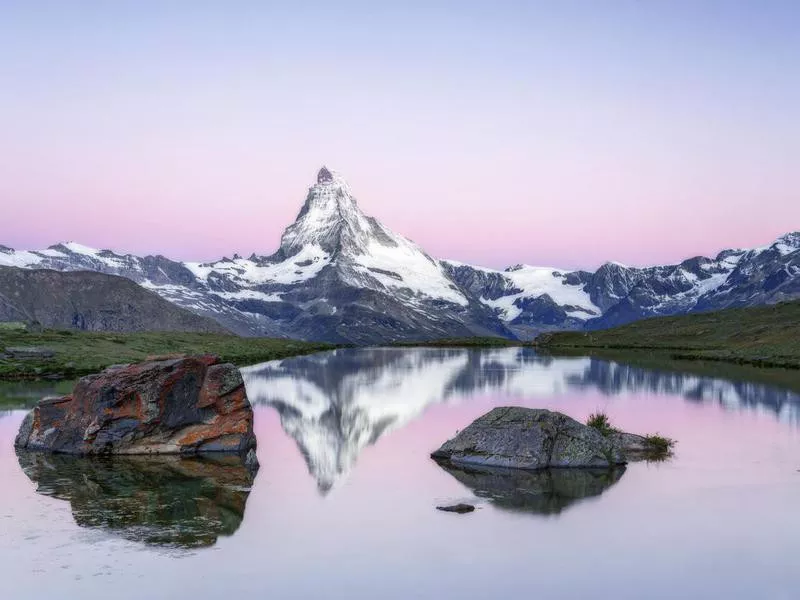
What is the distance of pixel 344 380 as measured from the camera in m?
91.8

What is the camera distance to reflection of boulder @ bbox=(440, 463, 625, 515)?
29.3 m

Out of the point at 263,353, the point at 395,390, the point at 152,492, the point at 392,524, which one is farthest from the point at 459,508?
the point at 263,353

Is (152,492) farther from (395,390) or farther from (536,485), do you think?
(395,390)

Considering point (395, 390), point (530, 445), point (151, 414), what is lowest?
point (395, 390)

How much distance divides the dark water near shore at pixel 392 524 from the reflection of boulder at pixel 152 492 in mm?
116

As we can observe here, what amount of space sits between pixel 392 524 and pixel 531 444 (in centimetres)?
1088

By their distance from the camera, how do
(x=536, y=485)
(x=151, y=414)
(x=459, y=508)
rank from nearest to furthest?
(x=459, y=508) → (x=536, y=485) → (x=151, y=414)

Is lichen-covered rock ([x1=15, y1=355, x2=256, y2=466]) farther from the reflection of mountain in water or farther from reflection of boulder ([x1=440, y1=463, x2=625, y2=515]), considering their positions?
reflection of boulder ([x1=440, y1=463, x2=625, y2=515])

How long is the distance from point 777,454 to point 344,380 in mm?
57027

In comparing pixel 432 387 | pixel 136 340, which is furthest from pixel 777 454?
pixel 136 340

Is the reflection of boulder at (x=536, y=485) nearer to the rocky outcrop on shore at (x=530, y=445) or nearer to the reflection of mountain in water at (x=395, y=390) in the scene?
the rocky outcrop on shore at (x=530, y=445)

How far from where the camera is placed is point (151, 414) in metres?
38.6

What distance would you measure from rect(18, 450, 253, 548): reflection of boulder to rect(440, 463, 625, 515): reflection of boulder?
873 cm

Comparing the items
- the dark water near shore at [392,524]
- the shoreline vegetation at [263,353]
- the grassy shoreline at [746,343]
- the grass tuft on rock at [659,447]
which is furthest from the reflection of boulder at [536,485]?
the grassy shoreline at [746,343]
